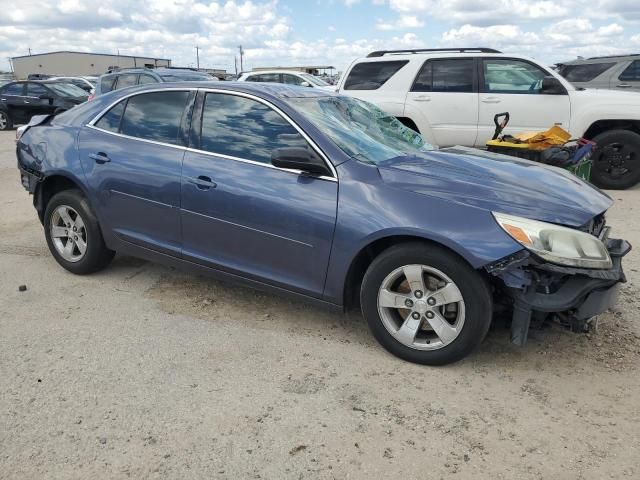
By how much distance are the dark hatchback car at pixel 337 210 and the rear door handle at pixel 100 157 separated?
0.02m

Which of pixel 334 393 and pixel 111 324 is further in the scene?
pixel 111 324

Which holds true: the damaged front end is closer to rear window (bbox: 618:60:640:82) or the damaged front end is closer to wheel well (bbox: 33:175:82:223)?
wheel well (bbox: 33:175:82:223)

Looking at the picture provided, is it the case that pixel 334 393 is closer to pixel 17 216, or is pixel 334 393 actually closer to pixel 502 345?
pixel 502 345

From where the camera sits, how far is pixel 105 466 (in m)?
2.46

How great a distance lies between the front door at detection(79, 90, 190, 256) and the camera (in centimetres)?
394

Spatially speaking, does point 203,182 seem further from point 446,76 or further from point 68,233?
point 446,76

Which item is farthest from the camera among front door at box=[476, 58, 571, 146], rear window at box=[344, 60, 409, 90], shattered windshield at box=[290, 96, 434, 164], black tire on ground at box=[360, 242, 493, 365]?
rear window at box=[344, 60, 409, 90]

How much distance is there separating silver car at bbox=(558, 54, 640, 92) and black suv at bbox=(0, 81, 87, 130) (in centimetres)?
1380

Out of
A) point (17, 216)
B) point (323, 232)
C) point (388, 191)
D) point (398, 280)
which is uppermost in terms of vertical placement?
point (388, 191)

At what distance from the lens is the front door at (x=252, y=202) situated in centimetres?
339

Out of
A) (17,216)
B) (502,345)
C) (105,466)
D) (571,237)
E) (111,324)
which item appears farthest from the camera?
(17,216)

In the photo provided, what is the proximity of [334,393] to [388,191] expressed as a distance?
1174mm

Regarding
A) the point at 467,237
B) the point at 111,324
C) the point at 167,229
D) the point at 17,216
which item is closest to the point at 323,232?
the point at 467,237

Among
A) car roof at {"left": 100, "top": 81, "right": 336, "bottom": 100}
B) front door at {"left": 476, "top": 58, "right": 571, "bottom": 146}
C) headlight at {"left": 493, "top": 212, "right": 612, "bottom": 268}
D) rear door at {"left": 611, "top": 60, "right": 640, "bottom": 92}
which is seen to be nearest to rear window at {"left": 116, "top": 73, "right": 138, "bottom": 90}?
front door at {"left": 476, "top": 58, "right": 571, "bottom": 146}
